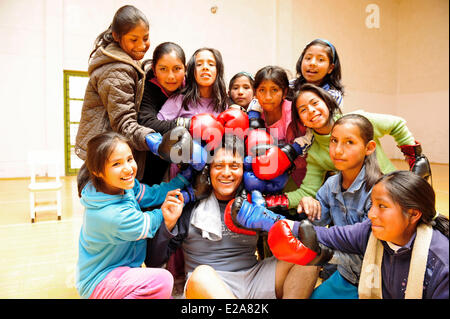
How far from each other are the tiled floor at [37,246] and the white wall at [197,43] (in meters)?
0.47

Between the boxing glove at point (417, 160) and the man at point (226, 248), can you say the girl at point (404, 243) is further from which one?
the boxing glove at point (417, 160)

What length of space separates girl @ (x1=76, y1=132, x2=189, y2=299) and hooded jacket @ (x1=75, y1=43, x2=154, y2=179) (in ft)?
0.59

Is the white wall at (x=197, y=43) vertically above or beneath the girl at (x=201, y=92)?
above

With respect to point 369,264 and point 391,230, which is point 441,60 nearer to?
point 391,230

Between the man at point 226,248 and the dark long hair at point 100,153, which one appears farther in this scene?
the man at point 226,248

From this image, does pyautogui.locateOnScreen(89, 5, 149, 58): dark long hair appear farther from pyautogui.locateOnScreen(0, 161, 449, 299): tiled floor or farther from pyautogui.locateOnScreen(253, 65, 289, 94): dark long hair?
pyautogui.locateOnScreen(0, 161, 449, 299): tiled floor

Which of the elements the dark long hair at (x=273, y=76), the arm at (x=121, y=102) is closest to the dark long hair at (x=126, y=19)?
the arm at (x=121, y=102)

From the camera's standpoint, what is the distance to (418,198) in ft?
2.92

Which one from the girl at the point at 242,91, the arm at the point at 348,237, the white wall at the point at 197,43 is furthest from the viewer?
the white wall at the point at 197,43

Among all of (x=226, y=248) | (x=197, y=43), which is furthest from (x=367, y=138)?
(x=197, y=43)

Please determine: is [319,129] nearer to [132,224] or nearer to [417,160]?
[417,160]

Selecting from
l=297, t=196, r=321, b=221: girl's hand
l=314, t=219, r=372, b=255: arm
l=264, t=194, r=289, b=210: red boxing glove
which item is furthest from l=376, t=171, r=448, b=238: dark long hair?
l=264, t=194, r=289, b=210: red boxing glove

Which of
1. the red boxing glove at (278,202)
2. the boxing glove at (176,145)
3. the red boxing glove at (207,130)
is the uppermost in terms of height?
the red boxing glove at (207,130)

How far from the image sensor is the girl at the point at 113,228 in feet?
3.72
